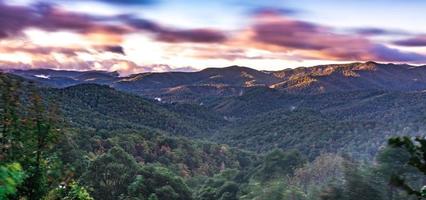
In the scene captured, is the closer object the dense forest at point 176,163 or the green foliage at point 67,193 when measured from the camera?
the dense forest at point 176,163

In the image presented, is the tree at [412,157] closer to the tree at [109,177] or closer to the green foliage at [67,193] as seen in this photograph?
the green foliage at [67,193]

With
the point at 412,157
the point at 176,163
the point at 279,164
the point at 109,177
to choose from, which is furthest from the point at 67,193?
the point at 176,163

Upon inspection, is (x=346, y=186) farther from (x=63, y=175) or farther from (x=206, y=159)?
(x=206, y=159)

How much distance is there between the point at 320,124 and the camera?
181 meters

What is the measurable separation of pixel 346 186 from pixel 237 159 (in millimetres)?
98612

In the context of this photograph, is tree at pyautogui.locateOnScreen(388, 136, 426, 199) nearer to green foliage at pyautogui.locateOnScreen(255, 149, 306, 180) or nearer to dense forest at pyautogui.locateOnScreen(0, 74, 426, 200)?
dense forest at pyautogui.locateOnScreen(0, 74, 426, 200)

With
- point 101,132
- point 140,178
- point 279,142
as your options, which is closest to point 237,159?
point 101,132

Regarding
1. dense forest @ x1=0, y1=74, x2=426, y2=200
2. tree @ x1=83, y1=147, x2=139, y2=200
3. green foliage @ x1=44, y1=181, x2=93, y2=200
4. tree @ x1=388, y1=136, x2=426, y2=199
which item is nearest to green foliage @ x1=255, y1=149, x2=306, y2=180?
dense forest @ x1=0, y1=74, x2=426, y2=200

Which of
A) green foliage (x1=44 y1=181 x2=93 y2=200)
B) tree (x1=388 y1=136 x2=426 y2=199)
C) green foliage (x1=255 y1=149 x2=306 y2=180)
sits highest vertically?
tree (x1=388 y1=136 x2=426 y2=199)

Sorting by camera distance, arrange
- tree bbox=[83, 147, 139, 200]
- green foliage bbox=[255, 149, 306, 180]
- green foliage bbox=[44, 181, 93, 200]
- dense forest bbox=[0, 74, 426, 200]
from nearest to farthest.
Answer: dense forest bbox=[0, 74, 426, 200] < green foliage bbox=[44, 181, 93, 200] < tree bbox=[83, 147, 139, 200] < green foliage bbox=[255, 149, 306, 180]

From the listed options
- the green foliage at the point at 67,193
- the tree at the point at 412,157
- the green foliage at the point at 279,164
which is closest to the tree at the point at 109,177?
the green foliage at the point at 279,164

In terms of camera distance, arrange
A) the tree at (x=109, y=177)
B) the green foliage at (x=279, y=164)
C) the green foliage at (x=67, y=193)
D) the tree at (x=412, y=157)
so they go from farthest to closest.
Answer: the green foliage at (x=279, y=164) → the tree at (x=109, y=177) → the green foliage at (x=67, y=193) → the tree at (x=412, y=157)

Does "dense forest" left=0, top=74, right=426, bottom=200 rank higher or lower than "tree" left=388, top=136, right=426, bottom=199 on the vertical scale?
lower

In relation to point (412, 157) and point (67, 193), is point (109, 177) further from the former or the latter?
point (412, 157)
